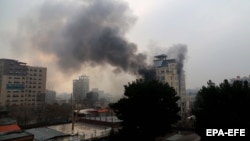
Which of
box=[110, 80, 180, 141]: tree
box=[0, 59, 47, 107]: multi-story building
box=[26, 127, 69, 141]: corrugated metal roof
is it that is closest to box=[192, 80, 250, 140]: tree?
box=[110, 80, 180, 141]: tree

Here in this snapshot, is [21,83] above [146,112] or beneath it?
above

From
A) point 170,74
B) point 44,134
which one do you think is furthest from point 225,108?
point 170,74

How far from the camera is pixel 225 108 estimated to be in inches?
374

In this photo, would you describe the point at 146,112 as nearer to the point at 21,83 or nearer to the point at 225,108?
the point at 225,108

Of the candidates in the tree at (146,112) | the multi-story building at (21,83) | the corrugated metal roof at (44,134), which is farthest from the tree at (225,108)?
the multi-story building at (21,83)

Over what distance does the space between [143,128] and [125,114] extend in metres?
1.28

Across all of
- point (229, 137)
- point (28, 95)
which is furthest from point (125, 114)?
point (28, 95)

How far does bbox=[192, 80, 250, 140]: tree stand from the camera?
899 centimetres

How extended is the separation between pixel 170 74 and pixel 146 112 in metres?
34.1

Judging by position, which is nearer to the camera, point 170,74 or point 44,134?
point 44,134

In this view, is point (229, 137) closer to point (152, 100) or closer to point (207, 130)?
point (207, 130)

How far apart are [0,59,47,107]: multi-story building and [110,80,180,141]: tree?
40.3 m

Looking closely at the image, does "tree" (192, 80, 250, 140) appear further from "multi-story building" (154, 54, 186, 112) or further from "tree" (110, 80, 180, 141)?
"multi-story building" (154, 54, 186, 112)

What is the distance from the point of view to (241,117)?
909 cm
